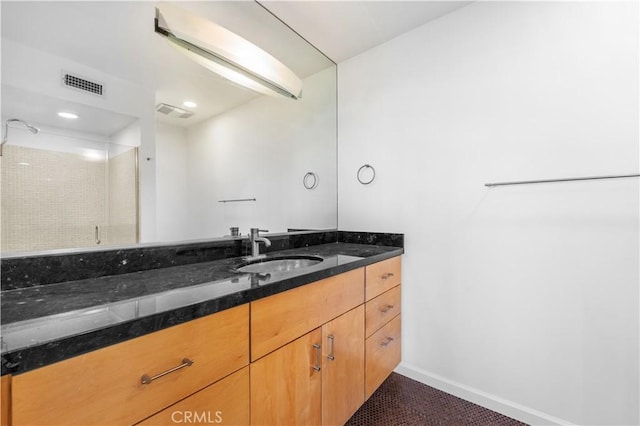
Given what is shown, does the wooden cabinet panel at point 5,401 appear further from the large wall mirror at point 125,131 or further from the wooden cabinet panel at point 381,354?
the wooden cabinet panel at point 381,354

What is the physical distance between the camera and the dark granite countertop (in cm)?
49

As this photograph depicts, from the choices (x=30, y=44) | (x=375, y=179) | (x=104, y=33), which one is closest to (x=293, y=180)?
(x=375, y=179)

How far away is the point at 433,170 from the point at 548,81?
0.70m

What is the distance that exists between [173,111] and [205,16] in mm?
540

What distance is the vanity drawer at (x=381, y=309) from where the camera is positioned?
1.46 meters

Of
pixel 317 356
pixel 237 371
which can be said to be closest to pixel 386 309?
pixel 317 356

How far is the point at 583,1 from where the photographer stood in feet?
4.22

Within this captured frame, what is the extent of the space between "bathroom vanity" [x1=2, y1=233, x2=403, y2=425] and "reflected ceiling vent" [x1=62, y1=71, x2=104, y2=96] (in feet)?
2.32

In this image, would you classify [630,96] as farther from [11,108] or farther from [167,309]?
[11,108]

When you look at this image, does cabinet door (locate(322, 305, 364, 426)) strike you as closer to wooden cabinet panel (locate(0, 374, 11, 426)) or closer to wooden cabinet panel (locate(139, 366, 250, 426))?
wooden cabinet panel (locate(139, 366, 250, 426))

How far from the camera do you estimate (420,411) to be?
1.50 metres

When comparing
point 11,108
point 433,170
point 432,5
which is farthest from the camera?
point 433,170

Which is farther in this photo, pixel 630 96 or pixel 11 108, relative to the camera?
pixel 630 96

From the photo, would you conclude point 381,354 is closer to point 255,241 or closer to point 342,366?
point 342,366
